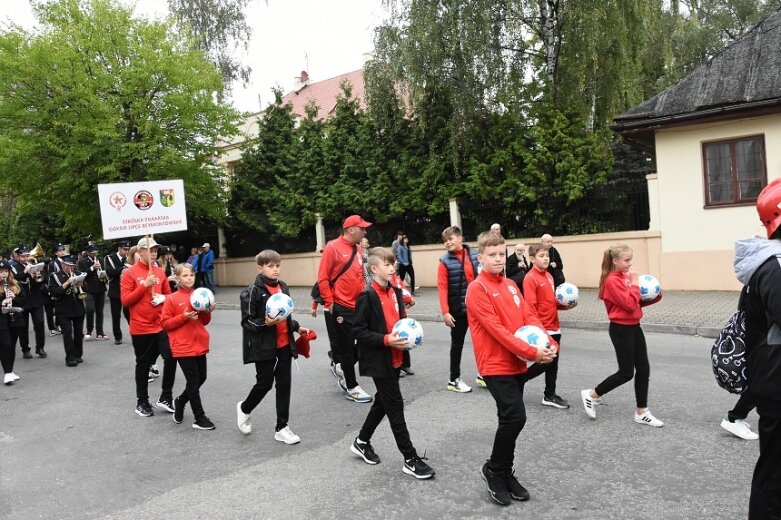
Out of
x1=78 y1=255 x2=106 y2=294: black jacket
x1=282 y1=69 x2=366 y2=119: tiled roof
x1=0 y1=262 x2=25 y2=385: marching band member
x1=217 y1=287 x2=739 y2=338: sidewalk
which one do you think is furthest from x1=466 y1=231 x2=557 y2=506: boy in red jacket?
x1=282 y1=69 x2=366 y2=119: tiled roof

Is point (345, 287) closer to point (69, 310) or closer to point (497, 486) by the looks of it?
point (497, 486)

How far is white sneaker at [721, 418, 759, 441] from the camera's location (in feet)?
16.8

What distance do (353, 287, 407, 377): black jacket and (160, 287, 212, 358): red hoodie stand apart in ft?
6.84

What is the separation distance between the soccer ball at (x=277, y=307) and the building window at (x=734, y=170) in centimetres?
1236

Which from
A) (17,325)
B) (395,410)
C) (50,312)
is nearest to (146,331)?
(395,410)

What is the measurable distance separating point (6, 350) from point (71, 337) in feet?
4.71

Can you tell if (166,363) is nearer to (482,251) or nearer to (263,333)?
(263,333)

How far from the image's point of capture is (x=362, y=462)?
16.6 feet

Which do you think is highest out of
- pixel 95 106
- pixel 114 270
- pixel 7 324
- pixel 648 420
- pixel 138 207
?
pixel 95 106

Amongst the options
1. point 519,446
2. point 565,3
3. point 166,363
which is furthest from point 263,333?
point 565,3

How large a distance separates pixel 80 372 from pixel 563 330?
8.18 metres

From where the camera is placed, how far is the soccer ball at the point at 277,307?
537cm

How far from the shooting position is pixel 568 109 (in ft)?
56.4

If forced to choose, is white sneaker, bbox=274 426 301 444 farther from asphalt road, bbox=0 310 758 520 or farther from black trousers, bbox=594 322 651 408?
black trousers, bbox=594 322 651 408
